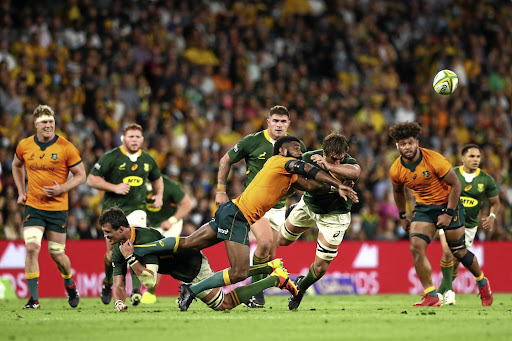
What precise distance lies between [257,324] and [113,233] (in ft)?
8.49

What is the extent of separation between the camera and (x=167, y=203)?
14555mm

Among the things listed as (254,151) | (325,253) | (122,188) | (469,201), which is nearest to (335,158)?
(325,253)

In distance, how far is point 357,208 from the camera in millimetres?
19422

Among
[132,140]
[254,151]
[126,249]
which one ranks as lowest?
[126,249]

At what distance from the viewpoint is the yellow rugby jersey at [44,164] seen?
1196 cm

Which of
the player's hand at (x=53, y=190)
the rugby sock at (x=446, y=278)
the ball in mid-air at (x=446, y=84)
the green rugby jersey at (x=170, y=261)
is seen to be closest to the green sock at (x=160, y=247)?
the green rugby jersey at (x=170, y=261)

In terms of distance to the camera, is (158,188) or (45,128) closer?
(45,128)

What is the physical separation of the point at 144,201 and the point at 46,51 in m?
7.26

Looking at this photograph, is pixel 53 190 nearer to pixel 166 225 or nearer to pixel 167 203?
pixel 166 225

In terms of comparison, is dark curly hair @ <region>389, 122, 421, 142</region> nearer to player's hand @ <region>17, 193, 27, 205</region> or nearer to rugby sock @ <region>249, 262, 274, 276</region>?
rugby sock @ <region>249, 262, 274, 276</region>

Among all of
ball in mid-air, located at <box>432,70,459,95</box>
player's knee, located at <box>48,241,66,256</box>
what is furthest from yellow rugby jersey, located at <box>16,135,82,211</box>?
ball in mid-air, located at <box>432,70,459,95</box>

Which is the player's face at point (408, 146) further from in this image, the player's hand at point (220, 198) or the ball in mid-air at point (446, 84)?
the player's hand at point (220, 198)

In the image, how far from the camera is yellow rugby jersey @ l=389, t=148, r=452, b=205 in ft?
37.5

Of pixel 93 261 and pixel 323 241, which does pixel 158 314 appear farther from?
pixel 93 261
